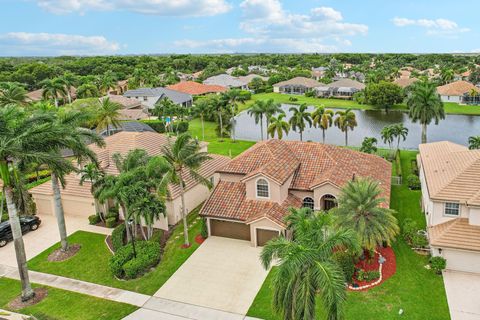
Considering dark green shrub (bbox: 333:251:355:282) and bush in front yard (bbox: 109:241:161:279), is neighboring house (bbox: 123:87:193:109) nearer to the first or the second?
bush in front yard (bbox: 109:241:161:279)

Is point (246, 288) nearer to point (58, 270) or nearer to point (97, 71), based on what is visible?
point (58, 270)

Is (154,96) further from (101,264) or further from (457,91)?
(457,91)

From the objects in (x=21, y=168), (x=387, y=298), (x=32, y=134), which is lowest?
(x=387, y=298)

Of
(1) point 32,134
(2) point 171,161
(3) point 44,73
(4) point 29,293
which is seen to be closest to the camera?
(1) point 32,134

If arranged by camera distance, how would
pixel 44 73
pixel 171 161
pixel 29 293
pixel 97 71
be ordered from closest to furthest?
pixel 29 293, pixel 171 161, pixel 44 73, pixel 97 71

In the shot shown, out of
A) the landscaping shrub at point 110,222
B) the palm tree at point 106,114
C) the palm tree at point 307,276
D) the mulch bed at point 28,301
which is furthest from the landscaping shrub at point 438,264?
the palm tree at point 106,114

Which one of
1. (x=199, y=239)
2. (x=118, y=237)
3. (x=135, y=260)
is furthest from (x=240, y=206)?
(x=118, y=237)

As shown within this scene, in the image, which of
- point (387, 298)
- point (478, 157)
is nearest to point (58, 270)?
point (387, 298)
